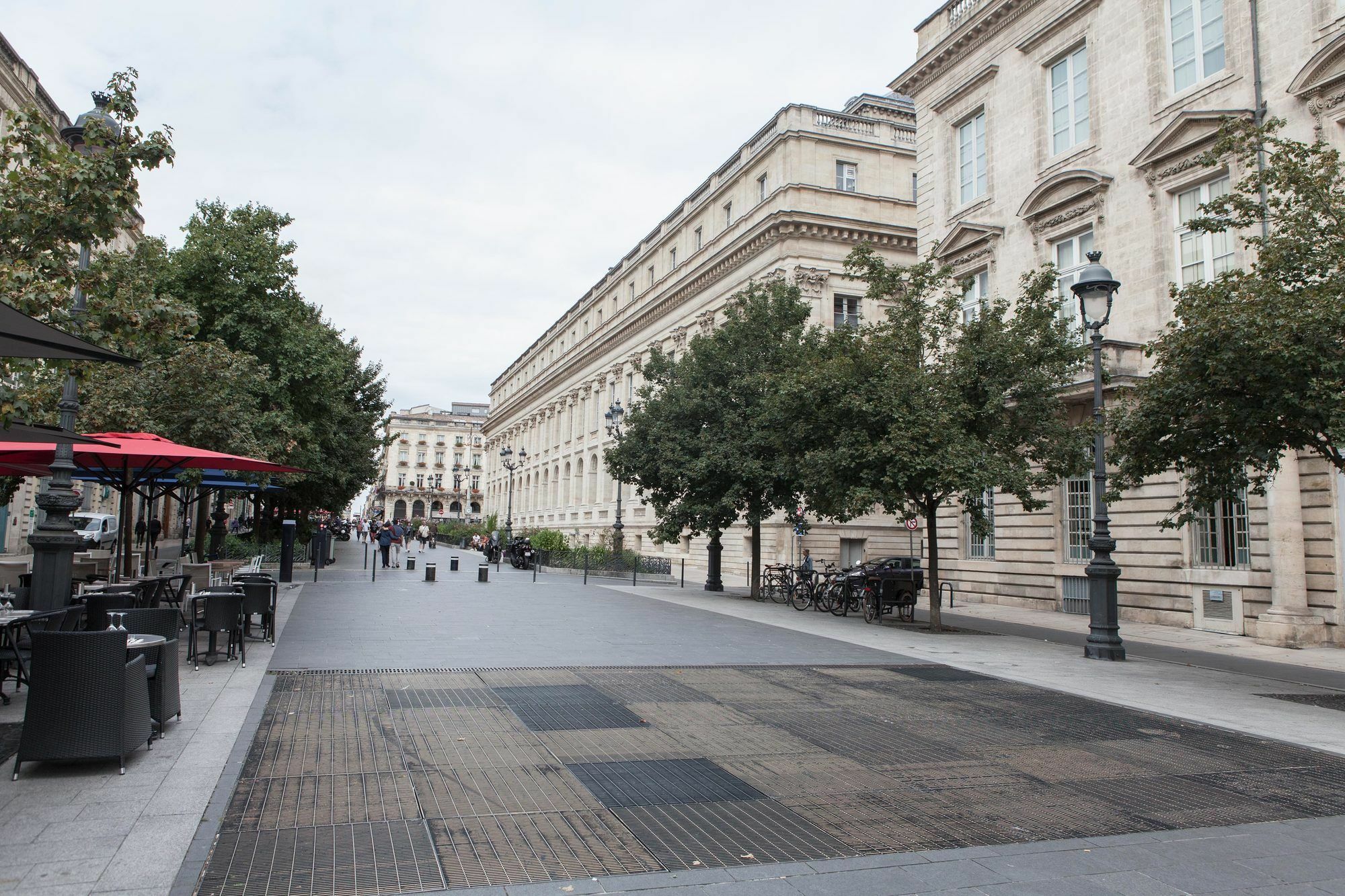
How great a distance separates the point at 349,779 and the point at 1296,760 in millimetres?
7653

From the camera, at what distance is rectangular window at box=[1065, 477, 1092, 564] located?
22078 mm

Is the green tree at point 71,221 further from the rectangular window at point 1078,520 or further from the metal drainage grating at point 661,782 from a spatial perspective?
the rectangular window at point 1078,520

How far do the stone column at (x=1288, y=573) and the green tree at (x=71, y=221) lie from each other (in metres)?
18.3

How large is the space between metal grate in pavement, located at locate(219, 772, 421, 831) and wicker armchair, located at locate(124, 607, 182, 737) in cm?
151

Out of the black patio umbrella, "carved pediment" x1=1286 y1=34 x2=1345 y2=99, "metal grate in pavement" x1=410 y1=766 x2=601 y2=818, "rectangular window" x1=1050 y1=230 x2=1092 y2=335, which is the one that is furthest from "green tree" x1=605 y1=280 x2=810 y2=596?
the black patio umbrella

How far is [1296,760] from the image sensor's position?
25.1 feet

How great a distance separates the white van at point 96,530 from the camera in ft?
92.6

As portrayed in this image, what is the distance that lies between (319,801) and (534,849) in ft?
5.14

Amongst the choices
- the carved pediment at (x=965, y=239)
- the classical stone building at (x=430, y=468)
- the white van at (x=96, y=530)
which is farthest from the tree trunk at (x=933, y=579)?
the classical stone building at (x=430, y=468)

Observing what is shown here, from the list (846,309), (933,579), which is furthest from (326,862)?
(846,309)

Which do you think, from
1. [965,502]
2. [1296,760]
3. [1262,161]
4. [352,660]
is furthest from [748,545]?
[1296,760]

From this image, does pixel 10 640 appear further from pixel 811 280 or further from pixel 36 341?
pixel 811 280

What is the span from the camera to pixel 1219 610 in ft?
60.8

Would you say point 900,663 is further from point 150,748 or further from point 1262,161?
point 1262,161
